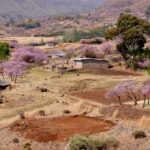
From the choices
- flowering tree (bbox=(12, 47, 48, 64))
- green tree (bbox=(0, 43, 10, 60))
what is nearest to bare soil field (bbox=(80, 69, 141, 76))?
flowering tree (bbox=(12, 47, 48, 64))

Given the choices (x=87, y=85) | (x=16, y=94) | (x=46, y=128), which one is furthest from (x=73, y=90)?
(x=46, y=128)

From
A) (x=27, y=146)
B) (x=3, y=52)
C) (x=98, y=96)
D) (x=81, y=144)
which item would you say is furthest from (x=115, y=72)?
(x=81, y=144)

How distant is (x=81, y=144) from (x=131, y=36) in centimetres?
6190

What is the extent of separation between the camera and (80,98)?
6119cm

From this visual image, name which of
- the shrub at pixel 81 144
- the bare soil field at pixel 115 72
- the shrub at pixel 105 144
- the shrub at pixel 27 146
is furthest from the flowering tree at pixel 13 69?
the shrub at pixel 81 144

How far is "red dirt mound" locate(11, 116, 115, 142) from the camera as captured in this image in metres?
38.9

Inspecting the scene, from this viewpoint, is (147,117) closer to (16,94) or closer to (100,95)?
(100,95)

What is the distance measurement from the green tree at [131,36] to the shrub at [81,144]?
58.9 meters

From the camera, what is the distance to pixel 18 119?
45.8m

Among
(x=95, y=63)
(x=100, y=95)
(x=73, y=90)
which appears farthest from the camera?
(x=95, y=63)

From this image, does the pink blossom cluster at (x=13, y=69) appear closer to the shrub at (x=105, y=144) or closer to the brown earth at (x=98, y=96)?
the brown earth at (x=98, y=96)

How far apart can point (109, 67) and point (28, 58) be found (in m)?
16.4

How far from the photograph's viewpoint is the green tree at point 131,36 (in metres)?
92.5

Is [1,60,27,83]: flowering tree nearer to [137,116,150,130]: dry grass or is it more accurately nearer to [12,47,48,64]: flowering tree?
[12,47,48,64]: flowering tree
